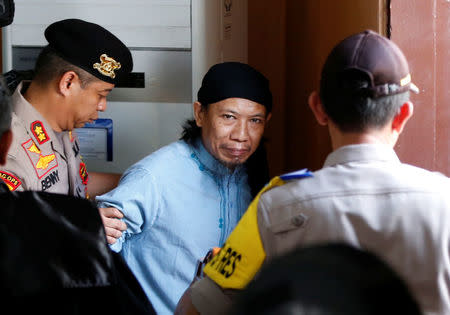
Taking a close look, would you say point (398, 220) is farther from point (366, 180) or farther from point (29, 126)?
point (29, 126)

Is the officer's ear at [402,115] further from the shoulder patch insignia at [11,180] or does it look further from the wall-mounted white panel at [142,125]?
the wall-mounted white panel at [142,125]

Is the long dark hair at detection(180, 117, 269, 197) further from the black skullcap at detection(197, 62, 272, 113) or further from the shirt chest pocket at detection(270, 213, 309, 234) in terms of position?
the shirt chest pocket at detection(270, 213, 309, 234)

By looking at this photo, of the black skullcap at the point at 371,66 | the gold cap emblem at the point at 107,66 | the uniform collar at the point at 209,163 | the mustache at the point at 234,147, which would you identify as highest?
the black skullcap at the point at 371,66

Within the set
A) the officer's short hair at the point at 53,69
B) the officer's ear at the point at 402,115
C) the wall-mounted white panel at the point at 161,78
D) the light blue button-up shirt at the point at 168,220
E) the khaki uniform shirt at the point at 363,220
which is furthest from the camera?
the wall-mounted white panel at the point at 161,78

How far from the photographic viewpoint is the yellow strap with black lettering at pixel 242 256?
3.19 feet

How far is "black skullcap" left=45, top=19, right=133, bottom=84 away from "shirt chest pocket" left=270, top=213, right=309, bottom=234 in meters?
1.08

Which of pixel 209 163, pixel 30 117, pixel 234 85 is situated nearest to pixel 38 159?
pixel 30 117

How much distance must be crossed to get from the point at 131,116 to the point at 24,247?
5.00 ft

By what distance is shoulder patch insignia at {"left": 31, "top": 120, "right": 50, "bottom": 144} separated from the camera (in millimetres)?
1766

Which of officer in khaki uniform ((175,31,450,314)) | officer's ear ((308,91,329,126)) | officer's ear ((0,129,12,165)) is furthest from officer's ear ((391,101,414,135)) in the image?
officer's ear ((0,129,12,165))

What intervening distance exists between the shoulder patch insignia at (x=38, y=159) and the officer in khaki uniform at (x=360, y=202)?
0.85 m

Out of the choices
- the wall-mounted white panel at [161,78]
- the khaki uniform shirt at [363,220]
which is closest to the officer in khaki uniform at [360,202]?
the khaki uniform shirt at [363,220]

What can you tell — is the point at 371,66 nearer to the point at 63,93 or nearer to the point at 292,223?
the point at 292,223

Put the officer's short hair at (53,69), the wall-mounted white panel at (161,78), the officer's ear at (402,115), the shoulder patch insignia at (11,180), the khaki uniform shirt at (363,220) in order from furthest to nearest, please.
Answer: the wall-mounted white panel at (161,78) → the officer's short hair at (53,69) → the shoulder patch insignia at (11,180) → the officer's ear at (402,115) → the khaki uniform shirt at (363,220)
